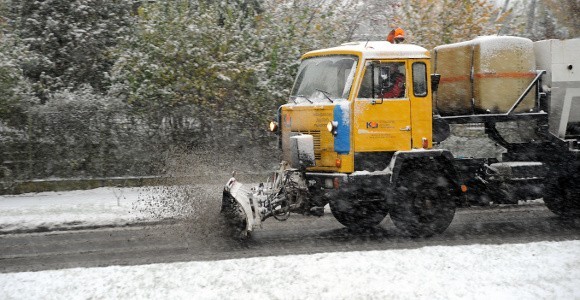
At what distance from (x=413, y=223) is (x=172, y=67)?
7709 millimetres

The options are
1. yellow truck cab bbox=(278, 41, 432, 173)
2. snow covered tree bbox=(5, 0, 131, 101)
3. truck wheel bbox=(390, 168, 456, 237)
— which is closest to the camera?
yellow truck cab bbox=(278, 41, 432, 173)

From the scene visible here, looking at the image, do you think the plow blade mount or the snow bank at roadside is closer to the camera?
the snow bank at roadside

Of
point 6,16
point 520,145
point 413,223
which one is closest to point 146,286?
point 413,223

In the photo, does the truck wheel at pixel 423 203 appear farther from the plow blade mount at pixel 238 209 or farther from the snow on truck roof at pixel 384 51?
the plow blade mount at pixel 238 209

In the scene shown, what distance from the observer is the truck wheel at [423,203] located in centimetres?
948

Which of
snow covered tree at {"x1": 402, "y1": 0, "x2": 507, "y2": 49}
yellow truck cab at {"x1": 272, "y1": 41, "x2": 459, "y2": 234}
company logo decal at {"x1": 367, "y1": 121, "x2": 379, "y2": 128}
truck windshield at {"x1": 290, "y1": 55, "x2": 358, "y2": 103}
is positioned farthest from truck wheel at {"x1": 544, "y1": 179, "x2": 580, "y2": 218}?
snow covered tree at {"x1": 402, "y1": 0, "x2": 507, "y2": 49}

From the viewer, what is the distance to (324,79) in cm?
955

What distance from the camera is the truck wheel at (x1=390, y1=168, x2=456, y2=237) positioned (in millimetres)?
9477

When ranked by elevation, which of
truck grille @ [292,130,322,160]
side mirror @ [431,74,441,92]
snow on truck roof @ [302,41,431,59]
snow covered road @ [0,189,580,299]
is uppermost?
snow on truck roof @ [302,41,431,59]

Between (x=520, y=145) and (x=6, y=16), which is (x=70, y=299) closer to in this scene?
(x=520, y=145)

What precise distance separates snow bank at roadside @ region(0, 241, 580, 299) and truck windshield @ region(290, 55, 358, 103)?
8.01 ft

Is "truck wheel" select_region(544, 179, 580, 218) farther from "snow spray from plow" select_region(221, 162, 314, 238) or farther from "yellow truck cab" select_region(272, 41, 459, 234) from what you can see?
"snow spray from plow" select_region(221, 162, 314, 238)

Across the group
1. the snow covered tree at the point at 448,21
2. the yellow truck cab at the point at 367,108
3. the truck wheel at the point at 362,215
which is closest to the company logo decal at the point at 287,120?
the yellow truck cab at the point at 367,108

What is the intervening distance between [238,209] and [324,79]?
2.30m
